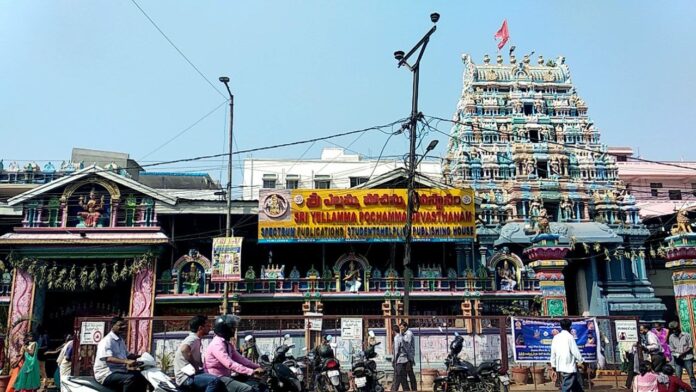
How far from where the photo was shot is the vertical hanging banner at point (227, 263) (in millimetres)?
21328

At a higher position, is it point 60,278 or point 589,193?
point 589,193

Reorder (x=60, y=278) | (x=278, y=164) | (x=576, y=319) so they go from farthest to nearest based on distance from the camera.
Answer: (x=278, y=164)
(x=60, y=278)
(x=576, y=319)

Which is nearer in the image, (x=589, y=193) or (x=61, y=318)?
(x=61, y=318)

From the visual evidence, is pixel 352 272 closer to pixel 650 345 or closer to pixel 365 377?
pixel 650 345

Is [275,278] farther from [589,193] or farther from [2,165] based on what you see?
[2,165]

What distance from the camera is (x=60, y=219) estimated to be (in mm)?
22438

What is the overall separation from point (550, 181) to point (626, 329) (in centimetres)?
1718

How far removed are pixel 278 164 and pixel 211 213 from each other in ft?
53.6

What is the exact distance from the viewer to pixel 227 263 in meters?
21.4

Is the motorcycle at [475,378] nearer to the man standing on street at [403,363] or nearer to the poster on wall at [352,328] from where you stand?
the man standing on street at [403,363]

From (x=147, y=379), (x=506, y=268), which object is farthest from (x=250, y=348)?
(x=506, y=268)

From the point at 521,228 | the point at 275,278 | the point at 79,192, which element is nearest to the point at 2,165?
the point at 79,192

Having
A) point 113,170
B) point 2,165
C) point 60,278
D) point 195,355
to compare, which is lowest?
point 195,355

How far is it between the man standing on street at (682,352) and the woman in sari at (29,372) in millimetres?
14557
